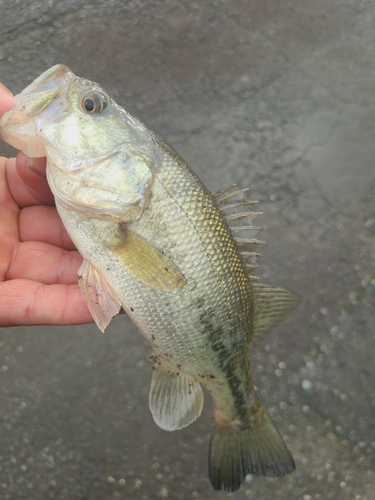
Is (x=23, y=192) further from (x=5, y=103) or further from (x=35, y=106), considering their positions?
(x=35, y=106)

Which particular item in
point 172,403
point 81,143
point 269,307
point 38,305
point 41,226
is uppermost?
point 81,143

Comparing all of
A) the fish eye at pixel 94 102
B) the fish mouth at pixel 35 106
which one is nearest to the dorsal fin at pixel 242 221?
the fish eye at pixel 94 102

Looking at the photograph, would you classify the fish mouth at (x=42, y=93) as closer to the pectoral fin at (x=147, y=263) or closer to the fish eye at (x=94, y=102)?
the fish eye at (x=94, y=102)

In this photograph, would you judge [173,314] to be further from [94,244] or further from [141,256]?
[94,244]

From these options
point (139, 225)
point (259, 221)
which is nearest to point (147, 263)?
point (139, 225)

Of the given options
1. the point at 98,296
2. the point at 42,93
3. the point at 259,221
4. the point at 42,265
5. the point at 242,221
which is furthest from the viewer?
the point at 259,221

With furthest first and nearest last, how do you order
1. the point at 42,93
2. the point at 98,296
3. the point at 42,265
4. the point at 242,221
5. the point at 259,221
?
the point at 259,221
the point at 42,265
the point at 242,221
the point at 98,296
the point at 42,93

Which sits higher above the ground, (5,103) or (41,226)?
(5,103)

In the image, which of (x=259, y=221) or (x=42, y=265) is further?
(x=259, y=221)

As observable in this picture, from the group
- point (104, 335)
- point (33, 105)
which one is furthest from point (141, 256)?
point (104, 335)
